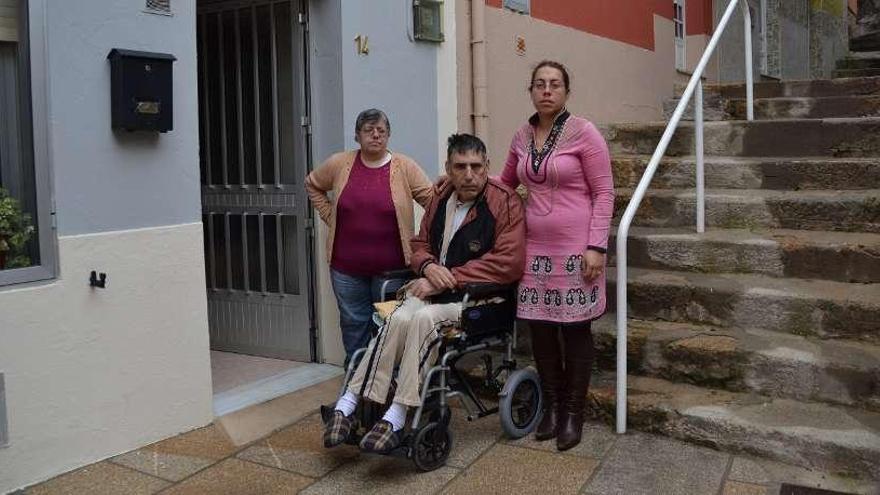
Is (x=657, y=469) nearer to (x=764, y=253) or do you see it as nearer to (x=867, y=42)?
(x=764, y=253)

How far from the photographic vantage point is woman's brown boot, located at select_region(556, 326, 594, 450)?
4.07 metres

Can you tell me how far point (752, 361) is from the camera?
4203 mm

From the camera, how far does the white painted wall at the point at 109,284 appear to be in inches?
144

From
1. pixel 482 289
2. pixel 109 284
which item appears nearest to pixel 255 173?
pixel 109 284

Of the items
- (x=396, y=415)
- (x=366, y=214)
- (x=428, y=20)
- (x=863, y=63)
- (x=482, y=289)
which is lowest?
(x=396, y=415)

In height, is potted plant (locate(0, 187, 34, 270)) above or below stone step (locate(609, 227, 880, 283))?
above

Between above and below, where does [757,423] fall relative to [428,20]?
below

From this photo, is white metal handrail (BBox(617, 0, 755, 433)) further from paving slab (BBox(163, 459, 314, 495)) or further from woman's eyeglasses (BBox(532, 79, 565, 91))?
paving slab (BBox(163, 459, 314, 495))

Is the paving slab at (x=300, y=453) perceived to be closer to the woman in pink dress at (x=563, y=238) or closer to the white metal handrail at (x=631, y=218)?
the woman in pink dress at (x=563, y=238)

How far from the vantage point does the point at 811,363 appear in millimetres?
4047

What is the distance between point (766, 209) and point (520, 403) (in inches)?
83.9

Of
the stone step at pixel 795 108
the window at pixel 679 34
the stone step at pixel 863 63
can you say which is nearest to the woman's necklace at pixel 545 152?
the stone step at pixel 795 108

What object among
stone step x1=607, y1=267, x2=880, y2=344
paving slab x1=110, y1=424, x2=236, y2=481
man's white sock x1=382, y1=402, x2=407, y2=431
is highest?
stone step x1=607, y1=267, x2=880, y2=344

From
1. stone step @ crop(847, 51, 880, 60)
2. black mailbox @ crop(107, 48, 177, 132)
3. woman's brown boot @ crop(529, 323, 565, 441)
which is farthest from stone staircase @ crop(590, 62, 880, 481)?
stone step @ crop(847, 51, 880, 60)
